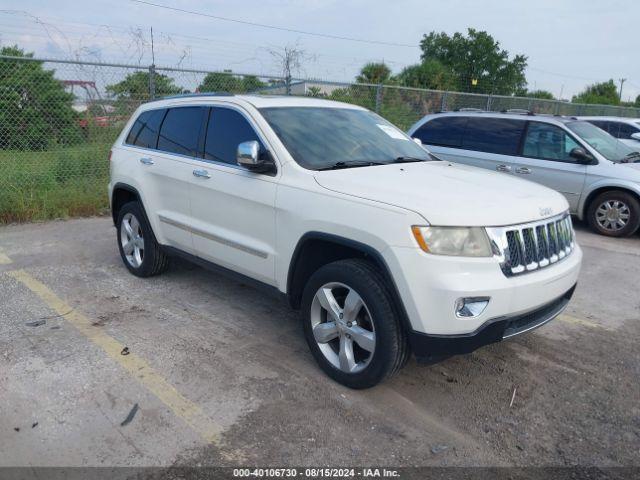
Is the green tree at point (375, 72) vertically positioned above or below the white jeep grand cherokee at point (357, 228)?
above

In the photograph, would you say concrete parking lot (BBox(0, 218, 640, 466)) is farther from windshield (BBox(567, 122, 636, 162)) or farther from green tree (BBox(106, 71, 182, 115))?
green tree (BBox(106, 71, 182, 115))

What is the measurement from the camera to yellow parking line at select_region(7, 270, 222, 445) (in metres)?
3.13

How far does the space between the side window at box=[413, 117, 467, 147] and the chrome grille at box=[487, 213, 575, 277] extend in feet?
18.2

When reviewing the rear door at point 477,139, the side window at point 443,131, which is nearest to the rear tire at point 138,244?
the rear door at point 477,139

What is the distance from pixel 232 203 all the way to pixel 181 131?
1.15 m

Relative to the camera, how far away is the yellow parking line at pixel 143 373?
3.13 meters

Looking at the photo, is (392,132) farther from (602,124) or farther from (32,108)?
(602,124)

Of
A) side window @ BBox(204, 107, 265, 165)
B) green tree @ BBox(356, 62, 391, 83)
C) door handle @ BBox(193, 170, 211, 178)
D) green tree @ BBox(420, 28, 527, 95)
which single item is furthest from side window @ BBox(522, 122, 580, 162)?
green tree @ BBox(420, 28, 527, 95)

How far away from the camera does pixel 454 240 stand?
301cm

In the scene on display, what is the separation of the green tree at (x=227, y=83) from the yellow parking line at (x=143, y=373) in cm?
591

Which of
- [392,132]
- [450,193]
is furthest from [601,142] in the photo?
[450,193]

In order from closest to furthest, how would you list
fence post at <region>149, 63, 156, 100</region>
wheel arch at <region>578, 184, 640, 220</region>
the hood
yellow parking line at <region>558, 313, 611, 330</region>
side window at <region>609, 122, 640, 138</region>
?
the hood → yellow parking line at <region>558, 313, 611, 330</region> → wheel arch at <region>578, 184, 640, 220</region> → fence post at <region>149, 63, 156, 100</region> → side window at <region>609, 122, 640, 138</region>

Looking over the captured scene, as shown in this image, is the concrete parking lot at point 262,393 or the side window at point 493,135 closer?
the concrete parking lot at point 262,393

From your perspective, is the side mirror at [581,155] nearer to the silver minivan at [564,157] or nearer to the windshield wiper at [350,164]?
the silver minivan at [564,157]
